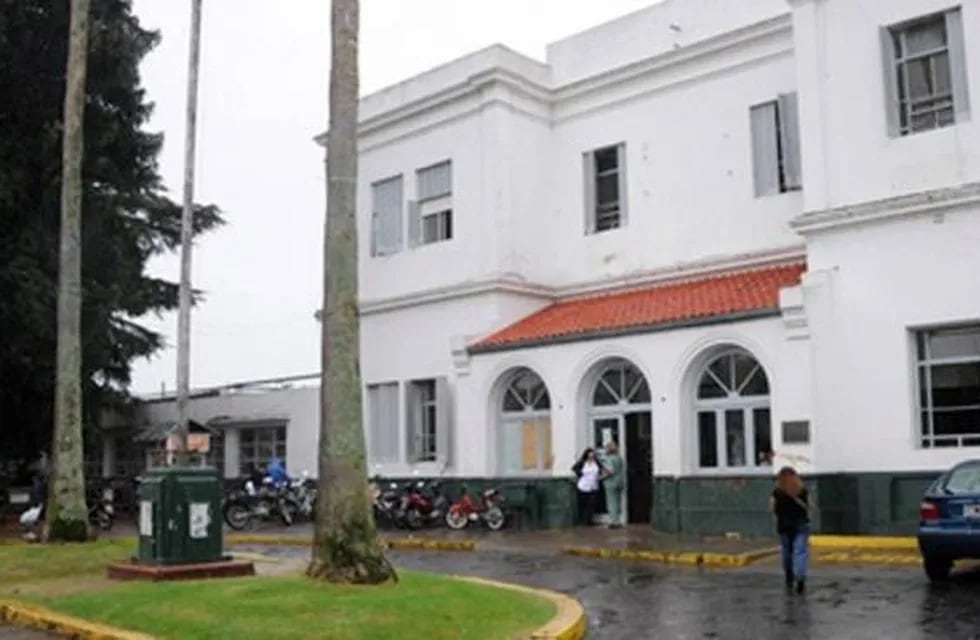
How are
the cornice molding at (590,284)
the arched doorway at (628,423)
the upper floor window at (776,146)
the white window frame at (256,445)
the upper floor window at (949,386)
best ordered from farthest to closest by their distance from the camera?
the white window frame at (256,445), the cornice molding at (590,284), the arched doorway at (628,423), the upper floor window at (776,146), the upper floor window at (949,386)

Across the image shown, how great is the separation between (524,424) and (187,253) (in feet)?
27.0

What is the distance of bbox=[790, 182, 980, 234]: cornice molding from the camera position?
18.4m

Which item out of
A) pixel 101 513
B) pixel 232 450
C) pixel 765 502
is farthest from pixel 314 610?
pixel 232 450

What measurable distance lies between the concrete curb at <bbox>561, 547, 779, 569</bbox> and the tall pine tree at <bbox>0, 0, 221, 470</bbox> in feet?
49.9

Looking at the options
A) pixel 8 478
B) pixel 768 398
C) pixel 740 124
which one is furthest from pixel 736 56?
pixel 8 478

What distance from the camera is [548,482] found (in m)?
23.7

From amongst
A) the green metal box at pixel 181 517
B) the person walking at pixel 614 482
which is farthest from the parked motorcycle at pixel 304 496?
the green metal box at pixel 181 517

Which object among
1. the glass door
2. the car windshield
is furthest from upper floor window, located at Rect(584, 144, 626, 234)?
the car windshield

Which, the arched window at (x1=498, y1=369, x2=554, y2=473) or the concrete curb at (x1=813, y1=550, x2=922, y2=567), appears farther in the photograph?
the arched window at (x1=498, y1=369, x2=554, y2=473)

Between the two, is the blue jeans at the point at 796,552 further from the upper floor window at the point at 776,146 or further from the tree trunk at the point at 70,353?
the tree trunk at the point at 70,353

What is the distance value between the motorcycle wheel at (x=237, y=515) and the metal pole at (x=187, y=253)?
7.85 feet

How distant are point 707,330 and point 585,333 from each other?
2771 mm

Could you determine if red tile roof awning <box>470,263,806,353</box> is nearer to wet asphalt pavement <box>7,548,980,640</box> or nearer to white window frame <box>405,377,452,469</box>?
white window frame <box>405,377,452,469</box>

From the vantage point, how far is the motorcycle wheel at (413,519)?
81.3ft
